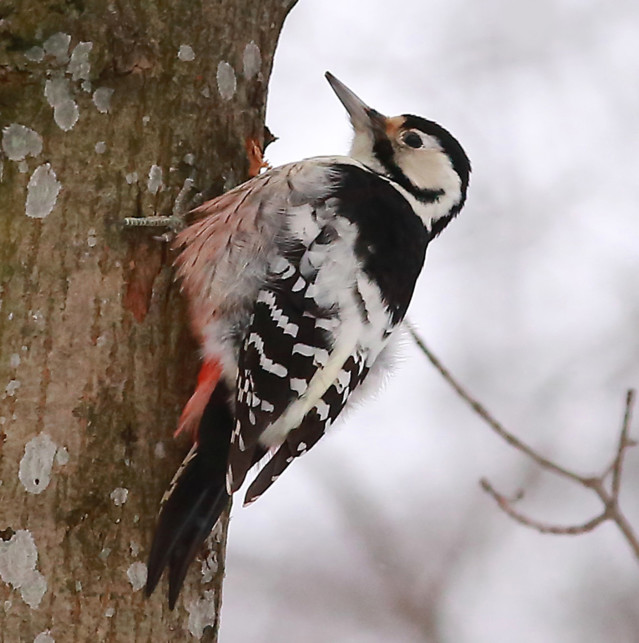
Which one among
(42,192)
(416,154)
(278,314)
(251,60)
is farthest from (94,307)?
(416,154)

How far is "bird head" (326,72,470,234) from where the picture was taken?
2.97 meters

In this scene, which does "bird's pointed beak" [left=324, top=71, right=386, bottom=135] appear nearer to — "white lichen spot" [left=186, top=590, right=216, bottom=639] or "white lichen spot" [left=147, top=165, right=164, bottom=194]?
"white lichen spot" [left=147, top=165, right=164, bottom=194]

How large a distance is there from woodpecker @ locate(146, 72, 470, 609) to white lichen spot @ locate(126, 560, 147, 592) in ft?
0.06

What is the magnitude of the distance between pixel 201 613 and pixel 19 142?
1.06 metres

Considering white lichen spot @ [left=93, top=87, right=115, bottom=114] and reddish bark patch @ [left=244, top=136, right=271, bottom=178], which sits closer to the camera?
white lichen spot @ [left=93, top=87, right=115, bottom=114]

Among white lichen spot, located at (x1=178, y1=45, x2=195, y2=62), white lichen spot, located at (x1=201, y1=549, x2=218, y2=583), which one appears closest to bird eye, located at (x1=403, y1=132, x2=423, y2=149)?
white lichen spot, located at (x1=178, y1=45, x2=195, y2=62)

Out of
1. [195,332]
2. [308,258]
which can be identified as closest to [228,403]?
[195,332]

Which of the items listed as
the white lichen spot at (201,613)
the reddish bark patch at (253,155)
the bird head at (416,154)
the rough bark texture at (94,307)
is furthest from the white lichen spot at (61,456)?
the bird head at (416,154)

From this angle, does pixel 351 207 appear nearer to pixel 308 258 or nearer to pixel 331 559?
pixel 308 258

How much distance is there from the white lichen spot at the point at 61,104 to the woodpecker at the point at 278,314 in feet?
1.10

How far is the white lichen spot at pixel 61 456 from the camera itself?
189cm

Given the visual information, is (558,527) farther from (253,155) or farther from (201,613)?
(253,155)

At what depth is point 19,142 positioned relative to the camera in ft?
6.58

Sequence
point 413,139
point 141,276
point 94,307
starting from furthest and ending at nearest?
point 413,139, point 141,276, point 94,307
